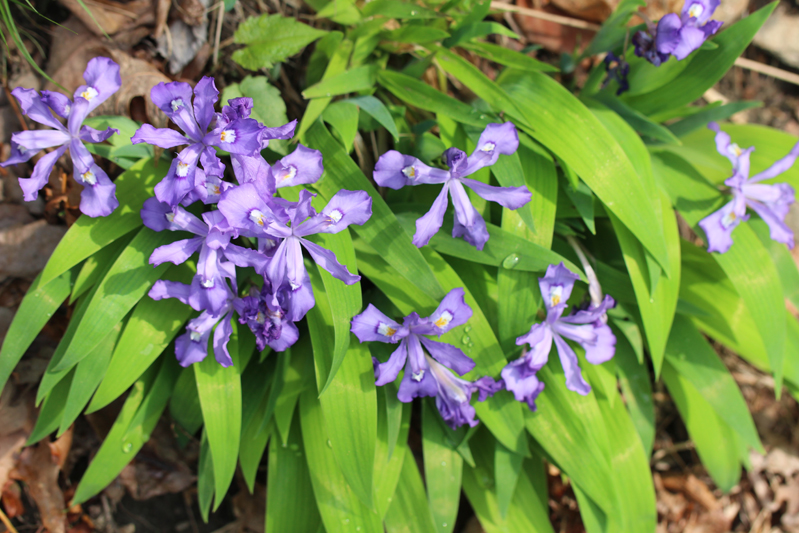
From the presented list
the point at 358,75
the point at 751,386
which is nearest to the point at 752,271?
the point at 751,386

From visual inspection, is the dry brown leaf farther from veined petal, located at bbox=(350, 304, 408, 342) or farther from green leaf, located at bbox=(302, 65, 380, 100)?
green leaf, located at bbox=(302, 65, 380, 100)

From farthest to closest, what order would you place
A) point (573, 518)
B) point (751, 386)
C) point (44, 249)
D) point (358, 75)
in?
point (751, 386) < point (573, 518) < point (44, 249) < point (358, 75)

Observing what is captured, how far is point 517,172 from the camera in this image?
142 cm

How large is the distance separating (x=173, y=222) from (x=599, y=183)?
4.00ft

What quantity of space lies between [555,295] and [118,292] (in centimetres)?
124

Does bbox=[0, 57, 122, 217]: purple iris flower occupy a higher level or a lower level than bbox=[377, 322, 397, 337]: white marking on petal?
higher

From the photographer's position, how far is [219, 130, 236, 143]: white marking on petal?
1146 mm

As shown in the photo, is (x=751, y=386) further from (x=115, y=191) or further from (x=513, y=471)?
(x=115, y=191)

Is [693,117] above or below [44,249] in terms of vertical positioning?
above

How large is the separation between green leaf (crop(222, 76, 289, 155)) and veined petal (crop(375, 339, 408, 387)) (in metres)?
0.67

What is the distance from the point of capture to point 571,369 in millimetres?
1475

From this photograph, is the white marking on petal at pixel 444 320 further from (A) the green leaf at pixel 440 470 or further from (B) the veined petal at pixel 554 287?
(A) the green leaf at pixel 440 470

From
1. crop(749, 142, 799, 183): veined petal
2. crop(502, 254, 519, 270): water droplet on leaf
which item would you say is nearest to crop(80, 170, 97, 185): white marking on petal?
crop(502, 254, 519, 270): water droplet on leaf

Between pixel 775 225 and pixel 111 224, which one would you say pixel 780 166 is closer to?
pixel 775 225
